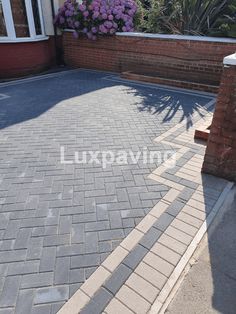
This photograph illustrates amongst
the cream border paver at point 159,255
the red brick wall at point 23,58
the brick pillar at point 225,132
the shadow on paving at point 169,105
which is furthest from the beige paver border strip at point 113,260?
the red brick wall at point 23,58

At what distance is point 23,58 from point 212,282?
28.4ft

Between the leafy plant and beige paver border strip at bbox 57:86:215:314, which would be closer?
beige paver border strip at bbox 57:86:215:314

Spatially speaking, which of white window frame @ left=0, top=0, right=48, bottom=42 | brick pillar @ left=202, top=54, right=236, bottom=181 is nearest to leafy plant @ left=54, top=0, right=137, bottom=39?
white window frame @ left=0, top=0, right=48, bottom=42

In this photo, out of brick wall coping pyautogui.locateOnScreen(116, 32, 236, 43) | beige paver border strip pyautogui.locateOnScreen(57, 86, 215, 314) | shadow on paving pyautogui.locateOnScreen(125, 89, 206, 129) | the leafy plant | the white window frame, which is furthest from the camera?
the leafy plant

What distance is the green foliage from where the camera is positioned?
720 centimetres

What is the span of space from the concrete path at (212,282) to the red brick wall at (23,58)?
810 cm

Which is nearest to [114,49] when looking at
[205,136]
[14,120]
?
[14,120]

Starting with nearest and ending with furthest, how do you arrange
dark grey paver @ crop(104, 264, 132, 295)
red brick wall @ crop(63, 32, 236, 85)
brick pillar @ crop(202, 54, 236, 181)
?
1. dark grey paver @ crop(104, 264, 132, 295)
2. brick pillar @ crop(202, 54, 236, 181)
3. red brick wall @ crop(63, 32, 236, 85)

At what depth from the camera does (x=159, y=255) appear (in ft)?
7.31

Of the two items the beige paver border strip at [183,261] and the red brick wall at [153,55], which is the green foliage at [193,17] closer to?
the red brick wall at [153,55]

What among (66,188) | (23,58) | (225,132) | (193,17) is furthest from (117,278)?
(23,58)

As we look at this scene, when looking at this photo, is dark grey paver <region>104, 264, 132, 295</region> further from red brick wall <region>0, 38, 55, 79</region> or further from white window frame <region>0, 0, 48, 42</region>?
white window frame <region>0, 0, 48, 42</region>

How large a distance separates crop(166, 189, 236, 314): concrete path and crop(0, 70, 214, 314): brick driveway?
0.67 metres

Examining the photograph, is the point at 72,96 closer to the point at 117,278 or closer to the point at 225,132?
the point at 225,132
